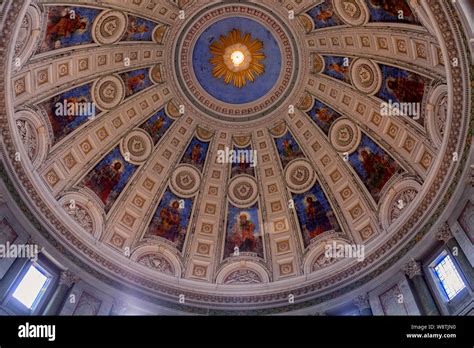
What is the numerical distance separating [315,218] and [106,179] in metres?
10.8

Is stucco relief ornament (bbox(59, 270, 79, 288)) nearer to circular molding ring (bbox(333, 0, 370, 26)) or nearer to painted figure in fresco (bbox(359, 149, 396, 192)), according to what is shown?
painted figure in fresco (bbox(359, 149, 396, 192))

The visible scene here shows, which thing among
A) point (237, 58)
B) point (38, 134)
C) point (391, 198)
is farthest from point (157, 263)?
point (237, 58)

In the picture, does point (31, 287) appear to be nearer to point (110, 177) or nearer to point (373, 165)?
point (110, 177)

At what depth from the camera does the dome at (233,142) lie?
829 inches

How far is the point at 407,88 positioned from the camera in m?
23.5

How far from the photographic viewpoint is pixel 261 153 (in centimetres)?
2945

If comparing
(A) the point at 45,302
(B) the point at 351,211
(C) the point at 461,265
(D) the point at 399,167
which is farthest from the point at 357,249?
(A) the point at 45,302

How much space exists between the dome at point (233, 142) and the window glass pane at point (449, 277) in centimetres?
131

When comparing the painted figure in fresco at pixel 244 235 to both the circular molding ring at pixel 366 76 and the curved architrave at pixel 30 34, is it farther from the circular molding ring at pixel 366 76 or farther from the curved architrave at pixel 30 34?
the curved architrave at pixel 30 34

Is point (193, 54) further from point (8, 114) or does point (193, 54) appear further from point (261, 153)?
point (8, 114)

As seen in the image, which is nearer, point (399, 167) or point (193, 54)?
point (399, 167)

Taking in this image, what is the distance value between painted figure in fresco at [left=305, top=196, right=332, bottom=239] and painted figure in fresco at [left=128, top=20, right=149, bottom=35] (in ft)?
39.8

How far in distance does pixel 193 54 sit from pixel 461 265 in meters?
17.8

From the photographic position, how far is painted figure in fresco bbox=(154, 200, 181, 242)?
26500mm
